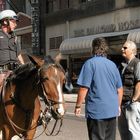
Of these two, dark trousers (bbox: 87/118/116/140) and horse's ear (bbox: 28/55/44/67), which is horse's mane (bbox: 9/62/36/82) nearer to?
horse's ear (bbox: 28/55/44/67)

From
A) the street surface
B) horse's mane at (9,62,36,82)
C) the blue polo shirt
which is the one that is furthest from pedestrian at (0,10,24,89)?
the street surface

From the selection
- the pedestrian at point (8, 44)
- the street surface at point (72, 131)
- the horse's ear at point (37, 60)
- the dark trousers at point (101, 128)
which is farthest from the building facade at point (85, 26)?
the horse's ear at point (37, 60)

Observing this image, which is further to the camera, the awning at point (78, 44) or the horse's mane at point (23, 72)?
the awning at point (78, 44)

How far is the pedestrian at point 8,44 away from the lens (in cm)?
729

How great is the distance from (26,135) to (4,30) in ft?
5.41

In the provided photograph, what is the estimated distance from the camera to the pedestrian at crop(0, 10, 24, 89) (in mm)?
7285

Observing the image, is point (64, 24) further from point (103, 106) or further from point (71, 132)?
point (103, 106)

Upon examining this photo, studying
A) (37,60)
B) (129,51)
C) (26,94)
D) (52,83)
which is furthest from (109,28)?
(52,83)

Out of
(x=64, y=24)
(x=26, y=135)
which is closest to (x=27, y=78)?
(x=26, y=135)

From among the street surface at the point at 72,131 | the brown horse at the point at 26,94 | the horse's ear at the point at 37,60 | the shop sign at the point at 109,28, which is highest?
the shop sign at the point at 109,28

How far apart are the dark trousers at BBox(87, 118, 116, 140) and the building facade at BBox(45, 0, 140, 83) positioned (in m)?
21.1

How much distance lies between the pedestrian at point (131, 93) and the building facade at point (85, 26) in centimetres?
2019

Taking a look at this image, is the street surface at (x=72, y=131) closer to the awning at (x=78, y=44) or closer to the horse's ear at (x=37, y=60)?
the horse's ear at (x=37, y=60)

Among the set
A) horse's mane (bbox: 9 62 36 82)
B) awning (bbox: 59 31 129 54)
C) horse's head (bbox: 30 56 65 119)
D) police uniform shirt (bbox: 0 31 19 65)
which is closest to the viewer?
horse's head (bbox: 30 56 65 119)
